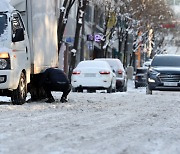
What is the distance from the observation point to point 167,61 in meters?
22.5

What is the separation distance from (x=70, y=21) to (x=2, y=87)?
3353 cm

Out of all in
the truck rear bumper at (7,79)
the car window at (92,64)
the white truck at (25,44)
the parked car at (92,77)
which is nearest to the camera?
the truck rear bumper at (7,79)

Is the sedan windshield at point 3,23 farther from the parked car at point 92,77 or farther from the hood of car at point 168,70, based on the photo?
the parked car at point 92,77

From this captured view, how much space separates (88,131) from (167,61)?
574 inches

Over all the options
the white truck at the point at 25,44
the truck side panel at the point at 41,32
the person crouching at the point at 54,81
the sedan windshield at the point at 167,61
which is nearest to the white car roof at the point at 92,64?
the sedan windshield at the point at 167,61

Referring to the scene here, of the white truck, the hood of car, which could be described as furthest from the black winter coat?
the hood of car

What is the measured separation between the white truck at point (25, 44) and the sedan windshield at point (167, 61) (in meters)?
6.91

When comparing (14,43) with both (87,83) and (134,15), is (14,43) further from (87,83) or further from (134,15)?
(134,15)

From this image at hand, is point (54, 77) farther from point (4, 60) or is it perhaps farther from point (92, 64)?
point (92, 64)

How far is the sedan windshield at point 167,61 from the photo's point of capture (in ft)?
73.4

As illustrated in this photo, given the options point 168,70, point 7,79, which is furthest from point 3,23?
point 168,70

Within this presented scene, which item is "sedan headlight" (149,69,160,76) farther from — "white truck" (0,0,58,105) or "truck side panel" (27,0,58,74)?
"truck side panel" (27,0,58,74)

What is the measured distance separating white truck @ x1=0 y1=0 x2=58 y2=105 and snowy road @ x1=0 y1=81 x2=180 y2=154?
4.03 feet

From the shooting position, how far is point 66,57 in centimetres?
4975
